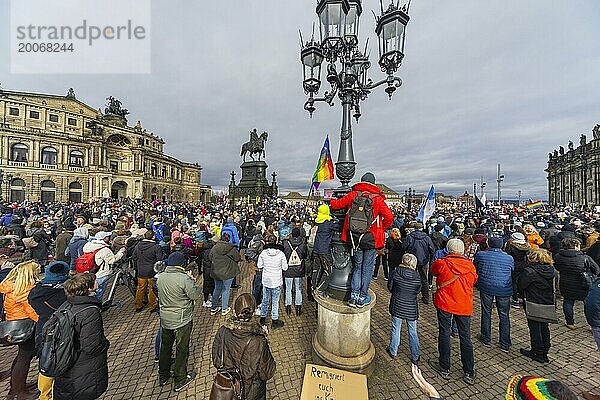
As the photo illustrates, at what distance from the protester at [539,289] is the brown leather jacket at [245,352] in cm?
458

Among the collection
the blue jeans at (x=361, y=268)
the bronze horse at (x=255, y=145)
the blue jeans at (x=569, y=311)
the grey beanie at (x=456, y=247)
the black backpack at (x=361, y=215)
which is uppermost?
the bronze horse at (x=255, y=145)

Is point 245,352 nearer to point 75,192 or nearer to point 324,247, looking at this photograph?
point 324,247

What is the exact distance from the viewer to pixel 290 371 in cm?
415

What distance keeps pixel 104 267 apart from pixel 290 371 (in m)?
4.67

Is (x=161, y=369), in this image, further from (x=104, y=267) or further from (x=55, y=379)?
(x=104, y=267)

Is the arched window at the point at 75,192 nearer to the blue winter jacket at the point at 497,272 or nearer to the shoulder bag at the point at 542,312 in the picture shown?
the blue winter jacket at the point at 497,272

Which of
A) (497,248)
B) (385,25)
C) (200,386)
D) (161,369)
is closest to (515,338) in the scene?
(497,248)

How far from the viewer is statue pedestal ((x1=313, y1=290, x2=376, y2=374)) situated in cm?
374

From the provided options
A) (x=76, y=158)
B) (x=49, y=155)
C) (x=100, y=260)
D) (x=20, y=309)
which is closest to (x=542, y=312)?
(x=20, y=309)

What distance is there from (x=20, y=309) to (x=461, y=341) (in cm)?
629

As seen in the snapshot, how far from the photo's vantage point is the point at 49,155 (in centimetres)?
4894

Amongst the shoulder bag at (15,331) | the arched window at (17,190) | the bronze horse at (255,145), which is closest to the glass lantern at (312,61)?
the shoulder bag at (15,331)

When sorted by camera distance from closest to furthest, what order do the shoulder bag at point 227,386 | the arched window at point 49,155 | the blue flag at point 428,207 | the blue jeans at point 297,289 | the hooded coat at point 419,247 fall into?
1. the shoulder bag at point 227,386
2. the blue jeans at point 297,289
3. the hooded coat at point 419,247
4. the blue flag at point 428,207
5. the arched window at point 49,155

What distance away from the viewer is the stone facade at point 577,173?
183 ft
